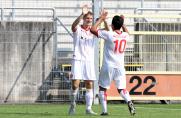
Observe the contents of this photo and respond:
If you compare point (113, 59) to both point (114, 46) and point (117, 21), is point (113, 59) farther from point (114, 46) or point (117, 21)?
point (117, 21)

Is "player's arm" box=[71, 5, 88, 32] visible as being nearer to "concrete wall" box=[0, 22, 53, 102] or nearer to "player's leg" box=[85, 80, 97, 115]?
"player's leg" box=[85, 80, 97, 115]

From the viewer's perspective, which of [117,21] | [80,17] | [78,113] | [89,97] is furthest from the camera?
[78,113]

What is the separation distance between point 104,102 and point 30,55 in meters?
8.09

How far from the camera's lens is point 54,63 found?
23016 mm

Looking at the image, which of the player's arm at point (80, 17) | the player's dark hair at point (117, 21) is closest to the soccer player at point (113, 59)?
the player's dark hair at point (117, 21)

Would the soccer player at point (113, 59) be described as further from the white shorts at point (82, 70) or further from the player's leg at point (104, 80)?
the white shorts at point (82, 70)

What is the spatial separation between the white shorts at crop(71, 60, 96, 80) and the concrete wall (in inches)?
271

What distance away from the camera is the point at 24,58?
2288cm

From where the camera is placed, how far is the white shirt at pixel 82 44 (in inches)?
632

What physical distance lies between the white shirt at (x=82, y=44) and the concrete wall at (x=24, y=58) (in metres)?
6.85

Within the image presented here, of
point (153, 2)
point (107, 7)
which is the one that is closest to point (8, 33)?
point (107, 7)

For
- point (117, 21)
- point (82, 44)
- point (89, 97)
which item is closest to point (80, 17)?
point (82, 44)

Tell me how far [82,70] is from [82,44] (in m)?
0.59

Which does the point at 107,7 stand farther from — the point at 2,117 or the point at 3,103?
the point at 2,117
